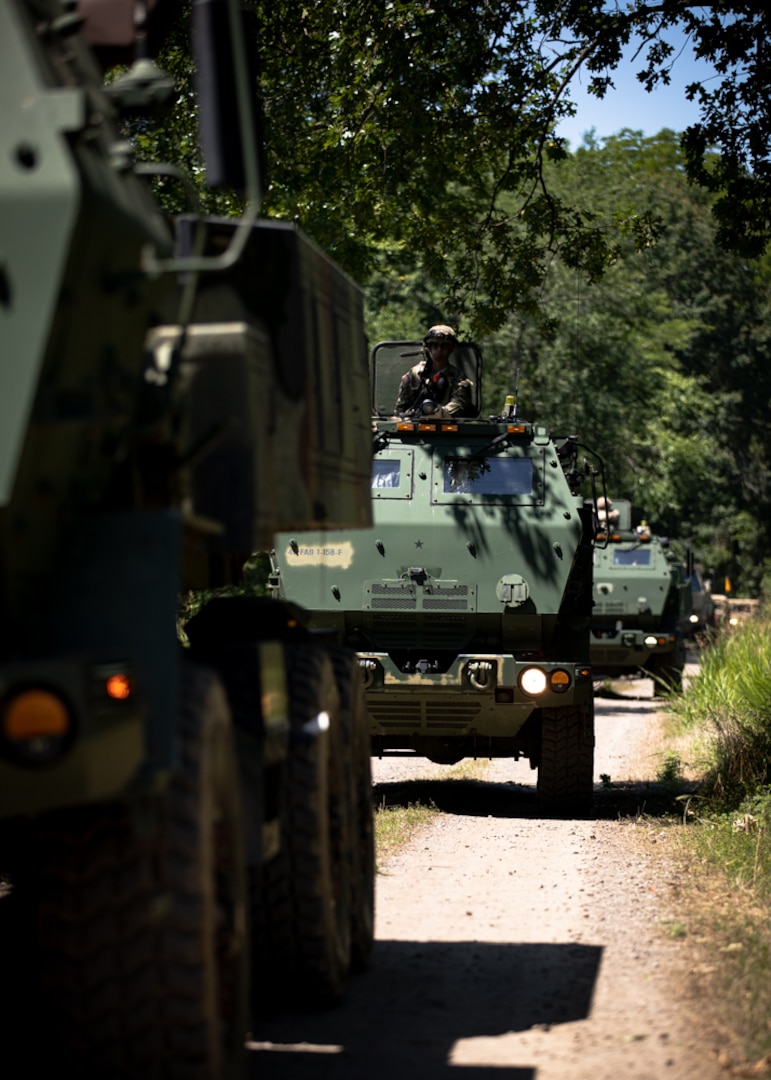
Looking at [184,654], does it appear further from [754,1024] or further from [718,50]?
[718,50]

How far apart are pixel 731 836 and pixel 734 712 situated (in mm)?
4118

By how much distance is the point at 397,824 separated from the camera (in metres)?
11.3

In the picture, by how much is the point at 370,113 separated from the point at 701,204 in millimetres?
40281

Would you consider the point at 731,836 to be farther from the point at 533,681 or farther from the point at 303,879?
the point at 303,879

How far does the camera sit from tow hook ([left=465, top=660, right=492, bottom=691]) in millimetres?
11805

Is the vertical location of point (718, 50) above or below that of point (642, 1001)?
above

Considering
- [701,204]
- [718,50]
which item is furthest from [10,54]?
[701,204]

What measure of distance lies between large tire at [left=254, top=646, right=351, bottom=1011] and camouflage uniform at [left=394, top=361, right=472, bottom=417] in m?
7.04

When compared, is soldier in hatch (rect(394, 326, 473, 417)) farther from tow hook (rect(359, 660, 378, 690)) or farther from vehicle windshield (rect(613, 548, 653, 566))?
vehicle windshield (rect(613, 548, 653, 566))

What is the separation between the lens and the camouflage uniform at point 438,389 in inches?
515

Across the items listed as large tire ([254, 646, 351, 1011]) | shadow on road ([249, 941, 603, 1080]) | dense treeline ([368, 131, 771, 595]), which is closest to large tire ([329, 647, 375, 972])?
shadow on road ([249, 941, 603, 1080])

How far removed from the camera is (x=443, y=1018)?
607 centimetres

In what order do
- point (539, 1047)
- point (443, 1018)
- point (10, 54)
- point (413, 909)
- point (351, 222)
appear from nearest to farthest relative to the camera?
point (10, 54), point (539, 1047), point (443, 1018), point (413, 909), point (351, 222)

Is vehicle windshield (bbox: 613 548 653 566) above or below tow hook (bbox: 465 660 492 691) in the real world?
below
